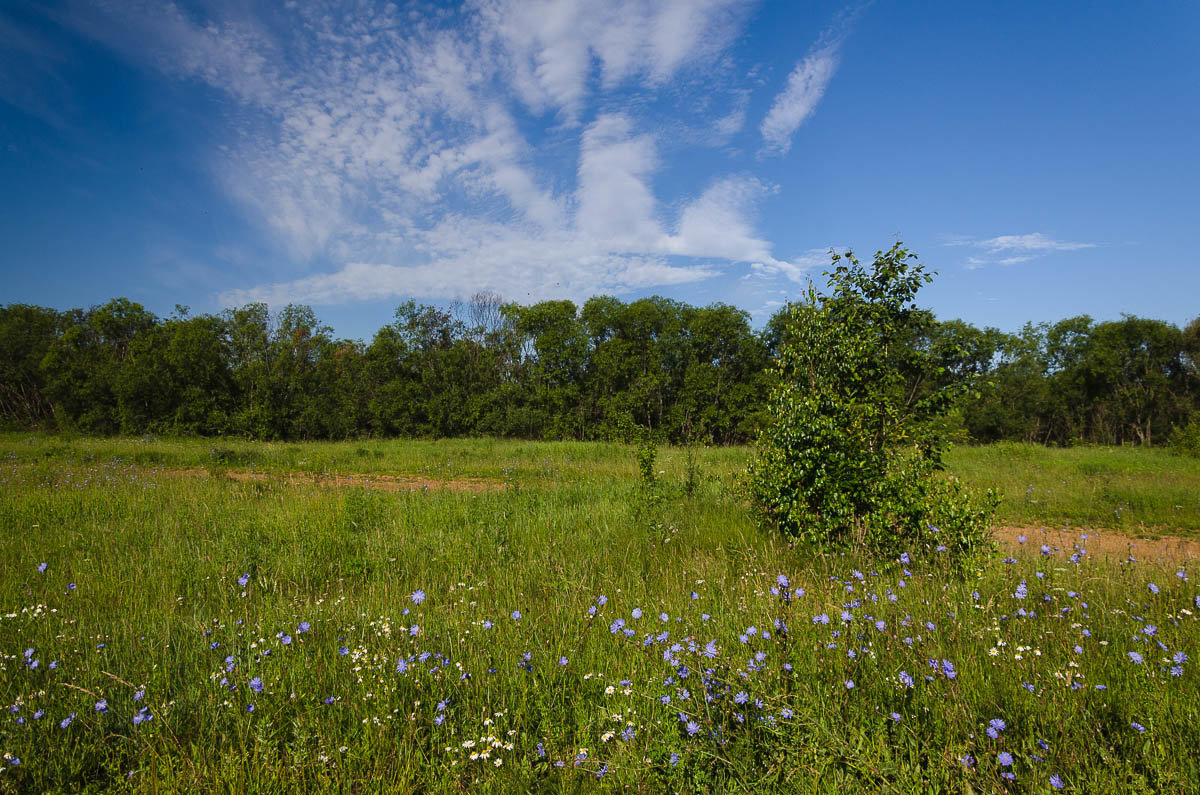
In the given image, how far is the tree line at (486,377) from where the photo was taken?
1436 inches

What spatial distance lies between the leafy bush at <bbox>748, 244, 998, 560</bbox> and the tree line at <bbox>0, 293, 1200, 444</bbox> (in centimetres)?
2944

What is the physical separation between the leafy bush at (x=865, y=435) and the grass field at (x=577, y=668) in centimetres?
42

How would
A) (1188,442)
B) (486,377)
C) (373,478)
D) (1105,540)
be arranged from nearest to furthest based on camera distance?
(1105,540), (373,478), (1188,442), (486,377)

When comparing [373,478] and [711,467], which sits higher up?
[711,467]

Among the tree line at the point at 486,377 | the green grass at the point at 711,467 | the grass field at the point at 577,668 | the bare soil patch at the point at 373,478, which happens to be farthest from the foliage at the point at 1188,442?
the bare soil patch at the point at 373,478

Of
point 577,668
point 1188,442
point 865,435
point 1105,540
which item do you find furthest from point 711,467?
point 1188,442

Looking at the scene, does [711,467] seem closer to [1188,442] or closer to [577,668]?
[577,668]

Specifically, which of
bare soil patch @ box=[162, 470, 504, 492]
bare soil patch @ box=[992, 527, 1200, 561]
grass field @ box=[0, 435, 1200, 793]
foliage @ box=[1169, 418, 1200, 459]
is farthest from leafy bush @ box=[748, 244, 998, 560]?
foliage @ box=[1169, 418, 1200, 459]

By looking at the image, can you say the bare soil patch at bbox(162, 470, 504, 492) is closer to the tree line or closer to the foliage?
the tree line

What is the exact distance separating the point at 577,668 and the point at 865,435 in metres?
3.97

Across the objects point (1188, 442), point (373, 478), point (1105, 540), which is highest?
point (1188, 442)

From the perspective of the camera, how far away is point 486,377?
41344 mm

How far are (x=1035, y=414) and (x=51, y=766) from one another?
59.1 meters

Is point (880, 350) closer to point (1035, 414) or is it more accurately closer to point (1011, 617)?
point (1011, 617)
